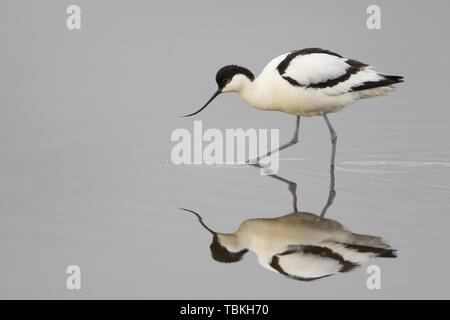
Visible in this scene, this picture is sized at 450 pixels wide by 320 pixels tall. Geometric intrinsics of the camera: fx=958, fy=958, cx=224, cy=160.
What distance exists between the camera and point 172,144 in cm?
990

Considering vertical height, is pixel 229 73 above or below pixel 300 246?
above

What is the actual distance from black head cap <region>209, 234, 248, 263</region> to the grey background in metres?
0.09

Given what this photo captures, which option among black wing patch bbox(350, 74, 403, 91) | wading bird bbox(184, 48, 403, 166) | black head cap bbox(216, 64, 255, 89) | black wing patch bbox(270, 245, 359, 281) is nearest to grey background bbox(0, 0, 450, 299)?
black wing patch bbox(270, 245, 359, 281)

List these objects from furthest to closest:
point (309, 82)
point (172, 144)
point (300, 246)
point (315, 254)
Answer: point (172, 144) < point (309, 82) < point (300, 246) < point (315, 254)

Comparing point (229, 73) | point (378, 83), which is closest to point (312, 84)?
point (378, 83)

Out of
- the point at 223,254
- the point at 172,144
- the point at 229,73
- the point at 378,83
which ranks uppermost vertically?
the point at 229,73

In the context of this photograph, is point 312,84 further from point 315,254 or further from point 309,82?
point 315,254

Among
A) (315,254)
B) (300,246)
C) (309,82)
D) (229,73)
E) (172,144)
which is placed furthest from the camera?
(172,144)

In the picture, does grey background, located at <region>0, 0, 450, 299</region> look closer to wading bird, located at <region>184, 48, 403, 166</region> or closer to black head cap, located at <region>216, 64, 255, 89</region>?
wading bird, located at <region>184, 48, 403, 166</region>

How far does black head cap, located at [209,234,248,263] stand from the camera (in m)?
6.76

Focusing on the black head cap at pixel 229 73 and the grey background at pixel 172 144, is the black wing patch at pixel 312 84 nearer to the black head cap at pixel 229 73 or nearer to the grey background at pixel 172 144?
the black head cap at pixel 229 73

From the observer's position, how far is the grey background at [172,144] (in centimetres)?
652

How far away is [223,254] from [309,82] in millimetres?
2713

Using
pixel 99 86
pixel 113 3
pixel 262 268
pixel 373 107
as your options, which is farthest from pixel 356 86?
pixel 113 3
